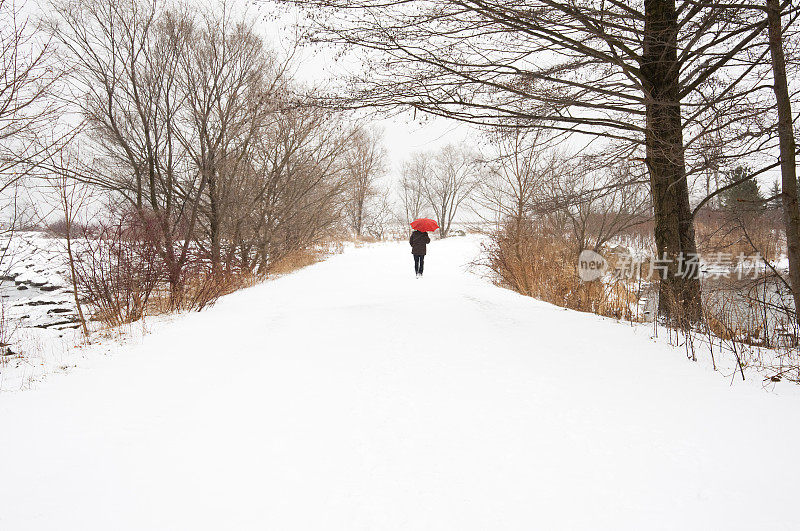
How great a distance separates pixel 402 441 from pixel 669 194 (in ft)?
18.6

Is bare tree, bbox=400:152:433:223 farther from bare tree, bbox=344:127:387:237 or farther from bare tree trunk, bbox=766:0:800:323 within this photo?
bare tree trunk, bbox=766:0:800:323

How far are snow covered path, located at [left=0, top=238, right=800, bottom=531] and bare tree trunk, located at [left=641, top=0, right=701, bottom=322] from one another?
6.93 feet

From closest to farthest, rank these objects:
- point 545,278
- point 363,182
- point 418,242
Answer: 1. point 545,278
2. point 418,242
3. point 363,182

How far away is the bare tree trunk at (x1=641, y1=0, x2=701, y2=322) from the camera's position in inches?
197

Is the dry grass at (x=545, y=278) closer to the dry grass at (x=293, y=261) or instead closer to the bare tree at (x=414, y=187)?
the dry grass at (x=293, y=261)

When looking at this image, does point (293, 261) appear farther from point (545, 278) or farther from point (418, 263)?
point (545, 278)

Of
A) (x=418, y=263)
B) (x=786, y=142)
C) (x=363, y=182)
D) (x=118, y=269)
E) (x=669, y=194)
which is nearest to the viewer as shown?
(x=786, y=142)

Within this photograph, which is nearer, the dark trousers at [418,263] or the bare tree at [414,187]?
the dark trousers at [418,263]

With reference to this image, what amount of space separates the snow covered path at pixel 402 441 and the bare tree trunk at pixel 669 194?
2.11 meters

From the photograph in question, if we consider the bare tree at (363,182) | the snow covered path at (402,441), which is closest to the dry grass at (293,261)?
the bare tree at (363,182)

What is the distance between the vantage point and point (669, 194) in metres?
5.66

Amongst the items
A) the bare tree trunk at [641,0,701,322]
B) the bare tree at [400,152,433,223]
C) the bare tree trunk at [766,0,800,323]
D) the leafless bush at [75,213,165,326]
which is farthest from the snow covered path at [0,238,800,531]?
the bare tree at [400,152,433,223]

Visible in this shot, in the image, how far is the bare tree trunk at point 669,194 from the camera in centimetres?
500

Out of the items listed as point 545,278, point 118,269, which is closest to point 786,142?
point 545,278
